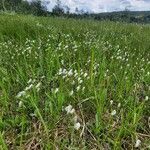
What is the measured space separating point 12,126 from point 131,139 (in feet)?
3.62

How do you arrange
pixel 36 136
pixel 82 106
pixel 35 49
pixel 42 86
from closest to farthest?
pixel 36 136 → pixel 82 106 → pixel 42 86 → pixel 35 49

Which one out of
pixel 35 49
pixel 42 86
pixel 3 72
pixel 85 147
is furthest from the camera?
pixel 35 49

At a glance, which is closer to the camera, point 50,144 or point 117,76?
point 50,144

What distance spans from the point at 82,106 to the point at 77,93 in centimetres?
14

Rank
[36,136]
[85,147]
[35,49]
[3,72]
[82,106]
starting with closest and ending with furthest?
[85,147]
[36,136]
[82,106]
[3,72]
[35,49]

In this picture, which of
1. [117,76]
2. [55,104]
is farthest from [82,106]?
[117,76]

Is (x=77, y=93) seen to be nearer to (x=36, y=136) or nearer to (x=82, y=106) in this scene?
(x=82, y=106)

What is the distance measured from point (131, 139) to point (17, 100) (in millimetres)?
1301

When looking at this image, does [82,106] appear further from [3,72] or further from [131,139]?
[3,72]

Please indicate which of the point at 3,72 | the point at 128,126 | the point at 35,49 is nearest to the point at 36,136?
the point at 128,126

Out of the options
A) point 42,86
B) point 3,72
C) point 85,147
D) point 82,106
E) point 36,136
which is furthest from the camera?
point 3,72

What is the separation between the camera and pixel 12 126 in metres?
3.77

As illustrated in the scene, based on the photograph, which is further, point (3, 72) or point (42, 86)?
point (3, 72)

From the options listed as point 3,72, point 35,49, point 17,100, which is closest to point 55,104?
point 17,100
